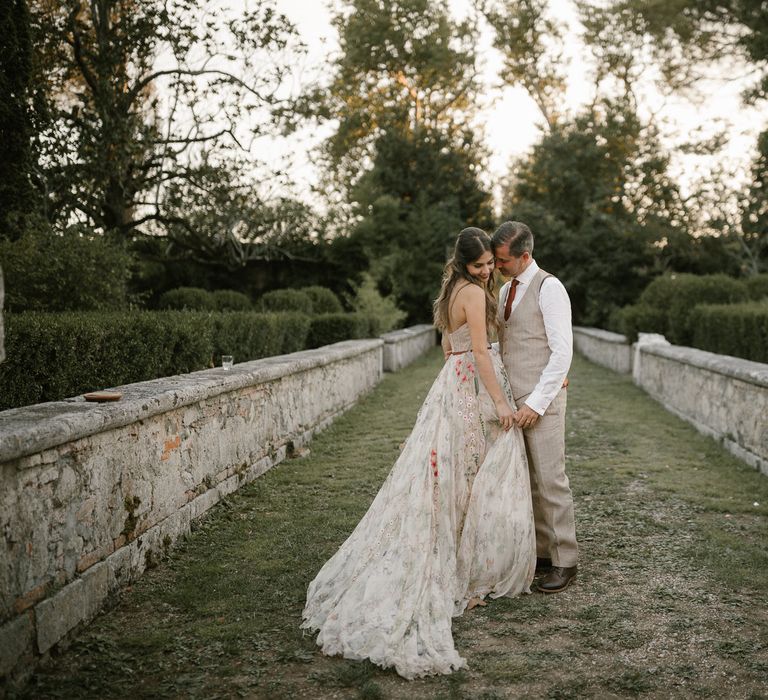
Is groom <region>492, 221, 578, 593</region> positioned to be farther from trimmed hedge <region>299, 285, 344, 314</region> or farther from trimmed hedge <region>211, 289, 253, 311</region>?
trimmed hedge <region>299, 285, 344, 314</region>

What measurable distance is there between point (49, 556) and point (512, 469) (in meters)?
2.23

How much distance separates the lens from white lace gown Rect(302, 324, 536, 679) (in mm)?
3484

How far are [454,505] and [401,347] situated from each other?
13.5 metres

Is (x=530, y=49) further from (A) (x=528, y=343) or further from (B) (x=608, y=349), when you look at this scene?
(A) (x=528, y=343)

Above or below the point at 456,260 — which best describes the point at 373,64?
above

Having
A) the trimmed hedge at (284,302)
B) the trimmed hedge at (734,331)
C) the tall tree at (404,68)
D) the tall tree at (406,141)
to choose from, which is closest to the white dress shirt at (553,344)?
the trimmed hedge at (734,331)

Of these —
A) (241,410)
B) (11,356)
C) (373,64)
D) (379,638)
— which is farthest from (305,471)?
(373,64)

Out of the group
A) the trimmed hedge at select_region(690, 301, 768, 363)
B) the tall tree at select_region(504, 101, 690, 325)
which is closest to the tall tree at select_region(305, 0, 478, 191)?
the tall tree at select_region(504, 101, 690, 325)

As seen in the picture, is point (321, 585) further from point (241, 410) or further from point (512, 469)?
point (241, 410)

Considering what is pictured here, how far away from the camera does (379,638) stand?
3299 millimetres

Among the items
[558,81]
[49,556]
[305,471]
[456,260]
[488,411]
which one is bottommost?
[305,471]

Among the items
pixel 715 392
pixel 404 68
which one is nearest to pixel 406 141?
pixel 404 68

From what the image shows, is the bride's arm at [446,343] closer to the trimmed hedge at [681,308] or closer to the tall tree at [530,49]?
the trimmed hedge at [681,308]

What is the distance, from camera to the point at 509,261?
14.0 ft
